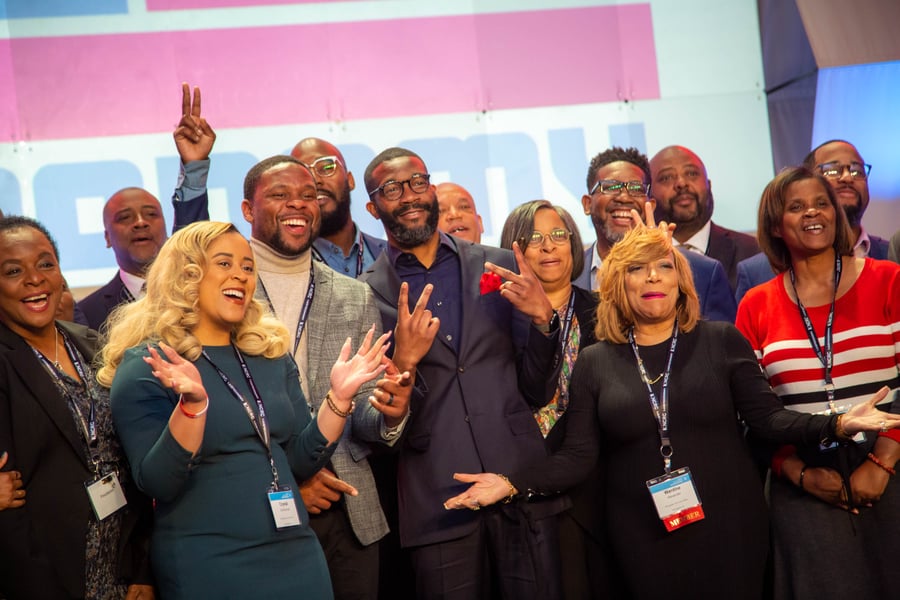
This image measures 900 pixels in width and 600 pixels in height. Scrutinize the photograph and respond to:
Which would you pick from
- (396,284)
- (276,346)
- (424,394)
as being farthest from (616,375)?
(276,346)

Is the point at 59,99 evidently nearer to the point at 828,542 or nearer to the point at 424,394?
the point at 424,394

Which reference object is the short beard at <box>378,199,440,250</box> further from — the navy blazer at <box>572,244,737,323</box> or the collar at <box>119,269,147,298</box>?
the collar at <box>119,269,147,298</box>

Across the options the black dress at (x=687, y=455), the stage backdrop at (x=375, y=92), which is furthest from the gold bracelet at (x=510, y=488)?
the stage backdrop at (x=375, y=92)

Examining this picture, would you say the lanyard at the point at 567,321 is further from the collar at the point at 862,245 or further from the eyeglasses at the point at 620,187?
the collar at the point at 862,245

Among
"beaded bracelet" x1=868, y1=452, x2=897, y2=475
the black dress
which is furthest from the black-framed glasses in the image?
"beaded bracelet" x1=868, y1=452, x2=897, y2=475

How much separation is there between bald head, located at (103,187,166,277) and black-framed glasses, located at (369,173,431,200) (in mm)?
1480

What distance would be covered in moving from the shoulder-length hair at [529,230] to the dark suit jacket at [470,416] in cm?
43

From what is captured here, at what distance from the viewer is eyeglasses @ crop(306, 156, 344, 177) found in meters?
4.46

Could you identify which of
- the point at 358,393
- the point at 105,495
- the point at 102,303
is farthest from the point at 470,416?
the point at 102,303

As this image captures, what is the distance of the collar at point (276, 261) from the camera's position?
3.55 m

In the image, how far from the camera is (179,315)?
2.79m

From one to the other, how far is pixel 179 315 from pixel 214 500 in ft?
1.89

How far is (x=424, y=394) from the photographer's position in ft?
11.1

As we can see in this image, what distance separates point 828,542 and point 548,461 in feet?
3.35
